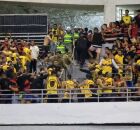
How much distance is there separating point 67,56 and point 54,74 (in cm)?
209

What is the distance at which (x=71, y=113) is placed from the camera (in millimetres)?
21719

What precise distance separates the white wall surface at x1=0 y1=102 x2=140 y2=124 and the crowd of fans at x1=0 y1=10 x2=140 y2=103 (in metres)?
0.23

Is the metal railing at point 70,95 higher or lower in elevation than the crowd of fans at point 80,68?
lower

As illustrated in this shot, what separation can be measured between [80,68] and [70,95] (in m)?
2.16

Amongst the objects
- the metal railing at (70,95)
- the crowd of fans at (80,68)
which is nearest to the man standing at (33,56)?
the crowd of fans at (80,68)

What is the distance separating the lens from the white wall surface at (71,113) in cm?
2152

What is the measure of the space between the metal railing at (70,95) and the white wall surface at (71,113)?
7.4 inches

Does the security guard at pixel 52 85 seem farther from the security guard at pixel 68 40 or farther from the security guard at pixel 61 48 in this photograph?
the security guard at pixel 68 40

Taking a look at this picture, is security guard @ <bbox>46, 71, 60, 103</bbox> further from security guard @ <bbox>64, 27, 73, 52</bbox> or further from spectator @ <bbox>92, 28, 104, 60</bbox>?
security guard @ <bbox>64, 27, 73, 52</bbox>

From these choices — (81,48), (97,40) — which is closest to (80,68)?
(81,48)

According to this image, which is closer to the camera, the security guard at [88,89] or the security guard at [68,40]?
the security guard at [88,89]

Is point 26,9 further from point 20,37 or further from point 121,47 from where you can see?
point 121,47

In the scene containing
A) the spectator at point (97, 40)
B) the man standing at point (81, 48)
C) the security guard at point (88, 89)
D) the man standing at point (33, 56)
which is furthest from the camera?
the spectator at point (97, 40)

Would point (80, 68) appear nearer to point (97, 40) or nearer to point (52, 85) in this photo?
point (97, 40)
